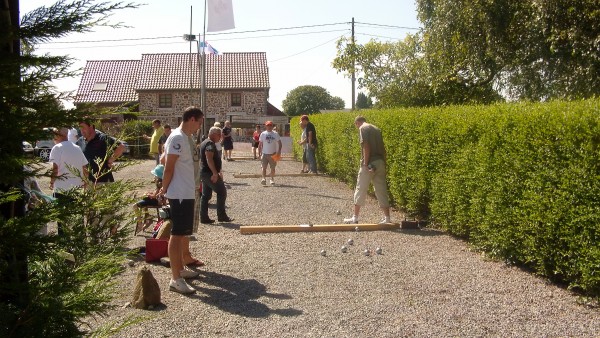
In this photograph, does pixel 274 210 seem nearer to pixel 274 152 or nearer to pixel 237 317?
pixel 274 152

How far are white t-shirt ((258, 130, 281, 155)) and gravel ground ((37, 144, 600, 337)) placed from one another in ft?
Result: 24.4

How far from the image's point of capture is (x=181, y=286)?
6.77 meters

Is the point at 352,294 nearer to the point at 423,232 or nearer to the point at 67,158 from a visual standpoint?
the point at 67,158

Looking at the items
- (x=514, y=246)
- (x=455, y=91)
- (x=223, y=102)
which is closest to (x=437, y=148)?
(x=514, y=246)

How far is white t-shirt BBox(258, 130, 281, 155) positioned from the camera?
17906mm

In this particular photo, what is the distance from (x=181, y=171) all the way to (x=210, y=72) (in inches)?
1912

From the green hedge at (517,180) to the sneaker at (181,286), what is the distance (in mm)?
3790

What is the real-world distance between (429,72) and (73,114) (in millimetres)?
20025

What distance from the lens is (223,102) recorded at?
53406 millimetres

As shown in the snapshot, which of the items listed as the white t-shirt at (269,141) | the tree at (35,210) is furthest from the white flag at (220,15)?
the tree at (35,210)

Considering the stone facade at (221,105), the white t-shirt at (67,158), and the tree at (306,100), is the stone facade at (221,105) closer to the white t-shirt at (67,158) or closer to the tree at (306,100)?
the white t-shirt at (67,158)

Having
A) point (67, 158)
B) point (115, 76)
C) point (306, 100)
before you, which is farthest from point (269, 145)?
point (306, 100)

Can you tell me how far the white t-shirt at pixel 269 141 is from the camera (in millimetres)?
17906

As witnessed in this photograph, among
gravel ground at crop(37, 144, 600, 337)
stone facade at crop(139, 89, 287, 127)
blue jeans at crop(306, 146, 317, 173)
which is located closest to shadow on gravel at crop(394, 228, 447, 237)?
gravel ground at crop(37, 144, 600, 337)
